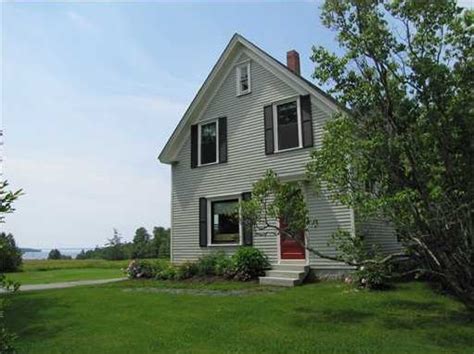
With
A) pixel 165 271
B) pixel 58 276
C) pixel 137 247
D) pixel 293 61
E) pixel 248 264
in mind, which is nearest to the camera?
pixel 248 264

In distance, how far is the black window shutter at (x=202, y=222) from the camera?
1493 centimetres

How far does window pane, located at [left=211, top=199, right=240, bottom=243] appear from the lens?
14328 millimetres

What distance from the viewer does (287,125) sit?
44.4 ft

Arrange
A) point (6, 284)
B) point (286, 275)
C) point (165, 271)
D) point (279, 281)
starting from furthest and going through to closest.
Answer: point (165, 271) → point (286, 275) → point (279, 281) → point (6, 284)

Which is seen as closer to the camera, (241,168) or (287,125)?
(287,125)

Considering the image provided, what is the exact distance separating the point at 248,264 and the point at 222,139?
4.62 m

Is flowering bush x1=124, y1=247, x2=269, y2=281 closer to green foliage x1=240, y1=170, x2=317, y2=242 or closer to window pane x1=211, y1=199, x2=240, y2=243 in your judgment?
window pane x1=211, y1=199, x2=240, y2=243

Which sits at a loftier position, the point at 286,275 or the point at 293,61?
the point at 293,61

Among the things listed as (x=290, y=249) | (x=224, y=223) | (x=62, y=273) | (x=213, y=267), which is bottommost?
(x=62, y=273)

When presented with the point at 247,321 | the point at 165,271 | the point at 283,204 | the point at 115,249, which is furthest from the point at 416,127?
the point at 115,249

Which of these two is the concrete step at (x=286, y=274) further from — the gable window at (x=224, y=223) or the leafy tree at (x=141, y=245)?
the leafy tree at (x=141, y=245)

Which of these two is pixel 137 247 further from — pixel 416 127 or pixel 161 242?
pixel 416 127

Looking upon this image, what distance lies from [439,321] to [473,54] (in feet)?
13.9

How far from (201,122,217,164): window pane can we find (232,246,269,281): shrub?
12.6ft
